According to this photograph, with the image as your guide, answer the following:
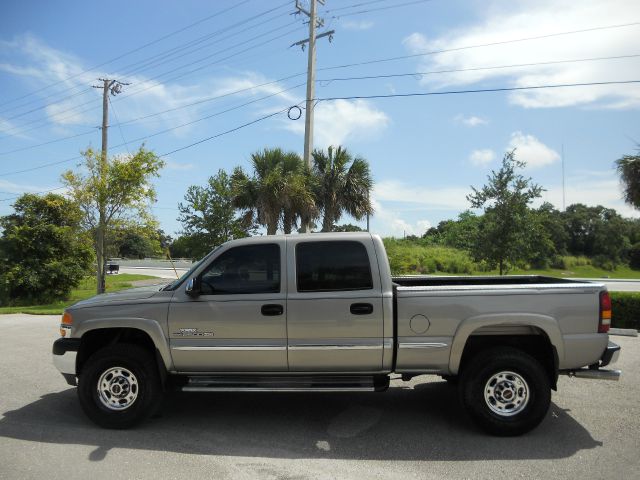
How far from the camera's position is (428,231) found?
101 m

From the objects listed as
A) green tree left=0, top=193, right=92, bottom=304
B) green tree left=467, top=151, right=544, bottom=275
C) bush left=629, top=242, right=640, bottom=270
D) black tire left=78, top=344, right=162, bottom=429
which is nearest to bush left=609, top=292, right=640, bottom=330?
green tree left=467, top=151, right=544, bottom=275

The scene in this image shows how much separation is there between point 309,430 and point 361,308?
52.9 inches

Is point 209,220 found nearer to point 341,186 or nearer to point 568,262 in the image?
point 341,186

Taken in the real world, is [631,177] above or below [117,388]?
above

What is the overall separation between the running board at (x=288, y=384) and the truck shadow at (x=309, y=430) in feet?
1.53

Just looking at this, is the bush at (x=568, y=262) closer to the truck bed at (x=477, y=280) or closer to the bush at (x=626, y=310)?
the bush at (x=626, y=310)

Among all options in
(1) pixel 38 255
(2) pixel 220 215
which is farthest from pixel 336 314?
(1) pixel 38 255

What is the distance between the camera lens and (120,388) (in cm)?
517

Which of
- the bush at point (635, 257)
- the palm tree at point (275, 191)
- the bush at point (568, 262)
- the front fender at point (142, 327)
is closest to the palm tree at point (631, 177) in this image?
the palm tree at point (275, 191)

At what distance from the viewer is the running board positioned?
4863mm

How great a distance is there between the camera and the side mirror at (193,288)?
201 inches

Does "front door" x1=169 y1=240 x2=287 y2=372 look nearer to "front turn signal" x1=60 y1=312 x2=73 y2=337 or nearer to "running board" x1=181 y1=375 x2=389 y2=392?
"running board" x1=181 y1=375 x2=389 y2=392

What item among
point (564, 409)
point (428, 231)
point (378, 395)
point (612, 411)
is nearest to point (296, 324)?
point (378, 395)

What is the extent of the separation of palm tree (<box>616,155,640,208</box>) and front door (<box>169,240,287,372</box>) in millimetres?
16746
